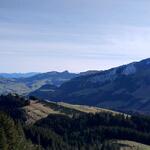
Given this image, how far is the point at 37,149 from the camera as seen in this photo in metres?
143

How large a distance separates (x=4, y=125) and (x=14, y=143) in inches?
229

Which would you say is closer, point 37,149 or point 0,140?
point 0,140

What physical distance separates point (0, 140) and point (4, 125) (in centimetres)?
1592

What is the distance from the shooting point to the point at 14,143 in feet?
381

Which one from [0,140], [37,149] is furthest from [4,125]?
[37,149]

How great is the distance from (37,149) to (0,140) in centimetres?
4169

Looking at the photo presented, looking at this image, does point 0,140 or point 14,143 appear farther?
point 14,143

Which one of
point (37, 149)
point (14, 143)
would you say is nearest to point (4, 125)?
point (14, 143)

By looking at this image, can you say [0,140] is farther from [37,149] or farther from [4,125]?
[37,149]

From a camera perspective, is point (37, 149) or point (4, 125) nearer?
point (4, 125)

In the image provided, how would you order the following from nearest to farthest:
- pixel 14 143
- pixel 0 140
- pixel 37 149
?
pixel 0 140 < pixel 14 143 < pixel 37 149

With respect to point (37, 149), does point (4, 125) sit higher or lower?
higher

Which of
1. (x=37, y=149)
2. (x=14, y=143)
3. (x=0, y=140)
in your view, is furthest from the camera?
(x=37, y=149)

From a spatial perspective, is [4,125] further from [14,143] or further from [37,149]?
[37,149]
